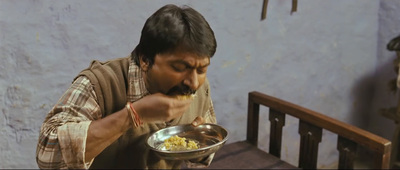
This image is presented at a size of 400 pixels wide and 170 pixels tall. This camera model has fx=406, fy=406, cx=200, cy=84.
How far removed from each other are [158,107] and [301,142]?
119 centimetres

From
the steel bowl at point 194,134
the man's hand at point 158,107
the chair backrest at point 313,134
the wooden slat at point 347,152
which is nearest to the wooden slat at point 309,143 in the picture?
the chair backrest at point 313,134

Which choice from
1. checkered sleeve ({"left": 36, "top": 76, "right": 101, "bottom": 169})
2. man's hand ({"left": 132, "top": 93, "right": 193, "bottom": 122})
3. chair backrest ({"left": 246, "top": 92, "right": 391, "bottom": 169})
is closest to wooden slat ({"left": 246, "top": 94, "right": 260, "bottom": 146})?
chair backrest ({"left": 246, "top": 92, "right": 391, "bottom": 169})

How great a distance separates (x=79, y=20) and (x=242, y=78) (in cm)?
99

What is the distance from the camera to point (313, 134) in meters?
1.81

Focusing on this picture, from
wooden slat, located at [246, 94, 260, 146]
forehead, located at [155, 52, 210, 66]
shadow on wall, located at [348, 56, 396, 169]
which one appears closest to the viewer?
forehead, located at [155, 52, 210, 66]

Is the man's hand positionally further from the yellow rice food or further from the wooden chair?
the wooden chair

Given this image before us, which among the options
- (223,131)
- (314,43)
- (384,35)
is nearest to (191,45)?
(223,131)

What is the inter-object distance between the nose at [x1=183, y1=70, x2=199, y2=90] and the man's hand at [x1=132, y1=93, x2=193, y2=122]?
0.05 meters

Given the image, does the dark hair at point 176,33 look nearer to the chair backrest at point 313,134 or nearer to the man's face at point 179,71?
the man's face at point 179,71

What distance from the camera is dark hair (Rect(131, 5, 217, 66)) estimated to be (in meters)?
0.81

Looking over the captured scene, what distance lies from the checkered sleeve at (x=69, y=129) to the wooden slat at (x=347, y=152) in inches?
41.7

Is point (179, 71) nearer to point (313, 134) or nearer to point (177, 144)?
point (177, 144)

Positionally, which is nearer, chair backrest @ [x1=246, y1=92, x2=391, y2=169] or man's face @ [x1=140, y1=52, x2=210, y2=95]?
man's face @ [x1=140, y1=52, x2=210, y2=95]

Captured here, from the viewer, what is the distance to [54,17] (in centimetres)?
148
